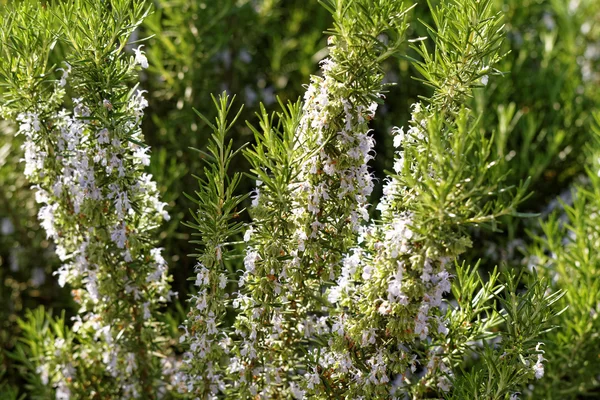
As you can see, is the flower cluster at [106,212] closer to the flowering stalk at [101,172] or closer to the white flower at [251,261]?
the flowering stalk at [101,172]

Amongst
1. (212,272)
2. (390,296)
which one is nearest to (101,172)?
(212,272)

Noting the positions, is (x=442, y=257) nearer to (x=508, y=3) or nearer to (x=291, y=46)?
(x=291, y=46)

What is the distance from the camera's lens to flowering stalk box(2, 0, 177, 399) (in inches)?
37.3

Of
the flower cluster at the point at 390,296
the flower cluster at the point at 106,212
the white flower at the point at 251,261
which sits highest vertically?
the flower cluster at the point at 106,212

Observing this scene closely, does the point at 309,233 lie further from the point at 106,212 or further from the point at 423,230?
the point at 106,212

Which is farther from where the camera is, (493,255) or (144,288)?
(493,255)

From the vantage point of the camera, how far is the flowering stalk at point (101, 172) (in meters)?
0.95

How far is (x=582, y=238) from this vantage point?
52.6 inches

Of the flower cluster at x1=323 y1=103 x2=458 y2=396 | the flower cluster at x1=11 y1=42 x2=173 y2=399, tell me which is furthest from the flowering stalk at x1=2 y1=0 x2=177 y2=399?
the flower cluster at x1=323 y1=103 x2=458 y2=396

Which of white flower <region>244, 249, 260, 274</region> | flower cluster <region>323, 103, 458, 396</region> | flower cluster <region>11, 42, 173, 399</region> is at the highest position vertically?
flower cluster <region>11, 42, 173, 399</region>

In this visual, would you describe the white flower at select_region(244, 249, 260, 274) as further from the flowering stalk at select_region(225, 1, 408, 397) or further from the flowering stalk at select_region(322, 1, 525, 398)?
the flowering stalk at select_region(322, 1, 525, 398)

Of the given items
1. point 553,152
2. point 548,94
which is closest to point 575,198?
point 553,152

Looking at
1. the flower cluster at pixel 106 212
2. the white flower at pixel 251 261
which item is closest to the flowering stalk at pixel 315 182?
the white flower at pixel 251 261

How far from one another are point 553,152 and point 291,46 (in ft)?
2.76
